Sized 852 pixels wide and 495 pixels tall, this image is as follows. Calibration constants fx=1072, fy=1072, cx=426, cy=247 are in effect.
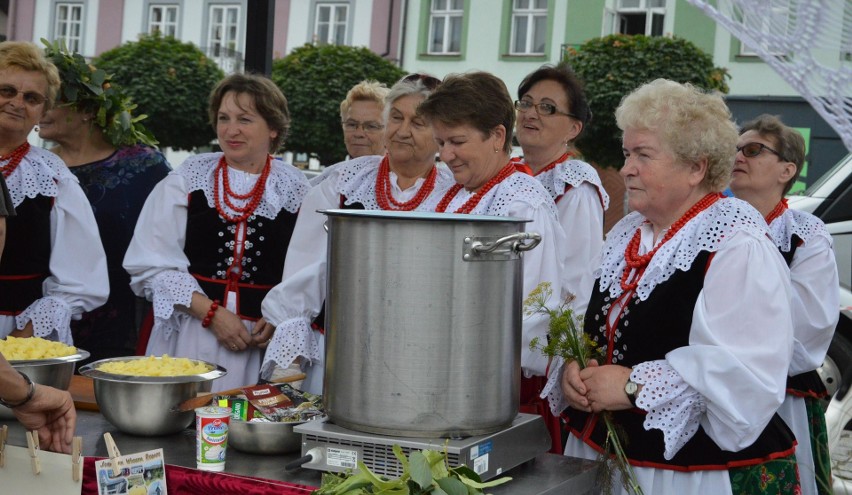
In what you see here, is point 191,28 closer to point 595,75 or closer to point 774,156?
point 595,75

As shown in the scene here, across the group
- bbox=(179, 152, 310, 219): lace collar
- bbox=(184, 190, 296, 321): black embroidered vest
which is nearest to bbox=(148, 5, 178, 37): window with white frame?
bbox=(179, 152, 310, 219): lace collar

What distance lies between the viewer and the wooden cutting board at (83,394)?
112 inches

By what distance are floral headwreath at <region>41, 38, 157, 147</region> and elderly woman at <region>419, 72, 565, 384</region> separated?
6.28ft

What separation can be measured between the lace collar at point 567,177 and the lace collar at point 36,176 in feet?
5.74

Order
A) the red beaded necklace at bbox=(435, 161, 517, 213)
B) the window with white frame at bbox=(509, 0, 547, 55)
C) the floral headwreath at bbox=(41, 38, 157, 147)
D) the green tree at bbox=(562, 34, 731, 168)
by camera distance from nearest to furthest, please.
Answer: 1. the red beaded necklace at bbox=(435, 161, 517, 213)
2. the floral headwreath at bbox=(41, 38, 157, 147)
3. the green tree at bbox=(562, 34, 731, 168)
4. the window with white frame at bbox=(509, 0, 547, 55)

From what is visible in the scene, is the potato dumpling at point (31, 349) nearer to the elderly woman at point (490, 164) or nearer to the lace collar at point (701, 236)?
the elderly woman at point (490, 164)

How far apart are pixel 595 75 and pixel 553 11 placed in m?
8.11

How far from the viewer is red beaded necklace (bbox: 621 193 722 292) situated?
2602mm

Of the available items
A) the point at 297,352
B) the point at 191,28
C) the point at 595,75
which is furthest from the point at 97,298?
the point at 191,28

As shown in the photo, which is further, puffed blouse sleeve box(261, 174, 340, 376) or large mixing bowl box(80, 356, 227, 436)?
puffed blouse sleeve box(261, 174, 340, 376)

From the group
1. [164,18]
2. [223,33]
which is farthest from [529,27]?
[164,18]

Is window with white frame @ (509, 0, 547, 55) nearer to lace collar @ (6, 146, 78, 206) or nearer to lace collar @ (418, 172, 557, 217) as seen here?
lace collar @ (6, 146, 78, 206)

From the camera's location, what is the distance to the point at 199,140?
21703 mm

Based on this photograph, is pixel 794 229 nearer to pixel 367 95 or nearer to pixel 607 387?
pixel 607 387
